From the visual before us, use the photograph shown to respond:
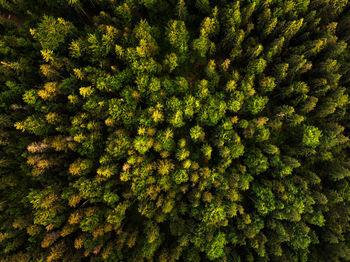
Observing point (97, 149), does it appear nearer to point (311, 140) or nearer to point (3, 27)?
point (3, 27)

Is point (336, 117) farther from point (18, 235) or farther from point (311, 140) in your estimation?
point (18, 235)

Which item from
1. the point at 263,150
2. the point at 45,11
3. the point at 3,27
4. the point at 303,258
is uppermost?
the point at 45,11

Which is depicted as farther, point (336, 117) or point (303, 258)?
point (336, 117)

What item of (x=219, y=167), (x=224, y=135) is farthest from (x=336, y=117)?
(x=219, y=167)

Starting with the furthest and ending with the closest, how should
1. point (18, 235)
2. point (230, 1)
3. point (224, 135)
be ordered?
point (230, 1)
point (224, 135)
point (18, 235)

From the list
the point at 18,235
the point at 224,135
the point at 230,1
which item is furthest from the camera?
the point at 230,1

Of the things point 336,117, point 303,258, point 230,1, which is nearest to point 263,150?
point 336,117

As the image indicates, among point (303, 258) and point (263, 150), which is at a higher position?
point (263, 150)
